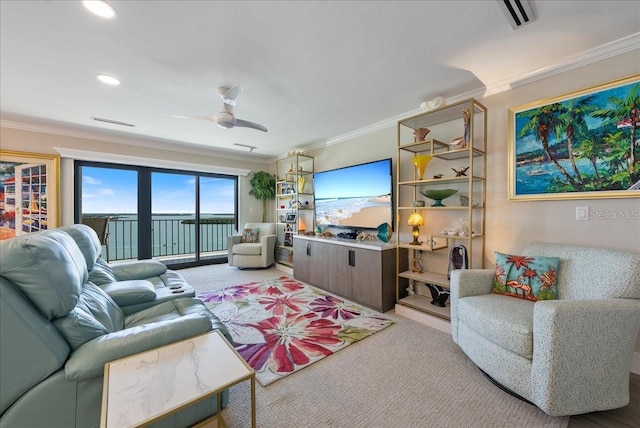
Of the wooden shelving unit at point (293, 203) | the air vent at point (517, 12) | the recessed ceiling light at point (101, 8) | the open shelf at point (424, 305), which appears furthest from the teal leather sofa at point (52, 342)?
the wooden shelving unit at point (293, 203)

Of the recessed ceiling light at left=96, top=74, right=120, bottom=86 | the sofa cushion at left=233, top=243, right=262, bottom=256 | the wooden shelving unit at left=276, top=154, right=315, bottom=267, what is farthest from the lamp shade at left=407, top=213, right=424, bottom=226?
the recessed ceiling light at left=96, top=74, right=120, bottom=86

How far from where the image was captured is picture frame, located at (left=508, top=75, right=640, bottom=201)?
190 centimetres

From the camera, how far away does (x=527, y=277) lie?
6.59 ft

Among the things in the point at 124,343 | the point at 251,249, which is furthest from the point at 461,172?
the point at 251,249

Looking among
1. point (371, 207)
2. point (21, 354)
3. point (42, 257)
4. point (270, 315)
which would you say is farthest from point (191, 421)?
point (371, 207)

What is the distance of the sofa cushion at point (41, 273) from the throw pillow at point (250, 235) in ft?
13.6

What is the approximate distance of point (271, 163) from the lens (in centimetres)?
616

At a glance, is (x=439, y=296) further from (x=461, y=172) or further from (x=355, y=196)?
(x=355, y=196)

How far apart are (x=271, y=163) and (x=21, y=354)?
550cm

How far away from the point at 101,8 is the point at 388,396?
307 centimetres

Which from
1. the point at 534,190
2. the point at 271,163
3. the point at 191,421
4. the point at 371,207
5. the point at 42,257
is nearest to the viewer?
the point at 42,257

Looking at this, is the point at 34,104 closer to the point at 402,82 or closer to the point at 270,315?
the point at 270,315

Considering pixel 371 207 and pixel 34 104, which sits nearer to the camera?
pixel 34 104

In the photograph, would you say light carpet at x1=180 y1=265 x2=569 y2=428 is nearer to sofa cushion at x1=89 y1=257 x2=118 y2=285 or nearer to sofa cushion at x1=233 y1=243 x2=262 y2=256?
sofa cushion at x1=89 y1=257 x2=118 y2=285
